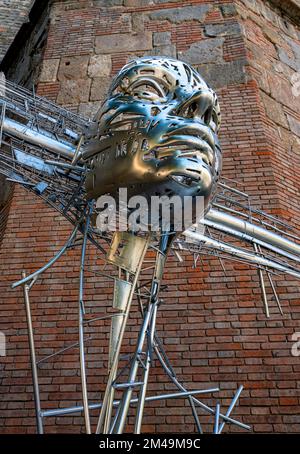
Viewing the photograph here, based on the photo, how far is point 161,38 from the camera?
191 inches

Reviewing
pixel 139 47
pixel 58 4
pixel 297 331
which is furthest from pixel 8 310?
pixel 58 4

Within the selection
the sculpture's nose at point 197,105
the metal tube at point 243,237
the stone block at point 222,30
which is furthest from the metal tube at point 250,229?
the stone block at point 222,30

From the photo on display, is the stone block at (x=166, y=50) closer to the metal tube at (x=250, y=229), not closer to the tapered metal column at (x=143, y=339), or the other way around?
the metal tube at (x=250, y=229)

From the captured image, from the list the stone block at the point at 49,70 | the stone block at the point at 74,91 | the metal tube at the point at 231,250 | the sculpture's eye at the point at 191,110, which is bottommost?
the metal tube at the point at 231,250

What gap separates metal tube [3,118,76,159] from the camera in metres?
1.63

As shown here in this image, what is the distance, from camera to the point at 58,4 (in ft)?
17.8

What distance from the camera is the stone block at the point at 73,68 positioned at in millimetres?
4645

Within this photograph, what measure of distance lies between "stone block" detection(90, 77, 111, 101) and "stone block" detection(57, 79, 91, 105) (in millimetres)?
56

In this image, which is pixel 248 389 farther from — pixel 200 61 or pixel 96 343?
pixel 200 61

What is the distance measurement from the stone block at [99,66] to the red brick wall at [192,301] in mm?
12

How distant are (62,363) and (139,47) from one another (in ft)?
11.7

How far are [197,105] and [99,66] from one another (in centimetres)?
376

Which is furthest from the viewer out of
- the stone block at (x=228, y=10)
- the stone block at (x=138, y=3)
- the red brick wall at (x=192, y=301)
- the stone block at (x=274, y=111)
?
the stone block at (x=138, y=3)

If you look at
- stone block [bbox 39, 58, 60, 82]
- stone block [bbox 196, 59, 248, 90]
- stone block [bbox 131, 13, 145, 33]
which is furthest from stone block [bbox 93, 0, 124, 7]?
stone block [bbox 196, 59, 248, 90]
